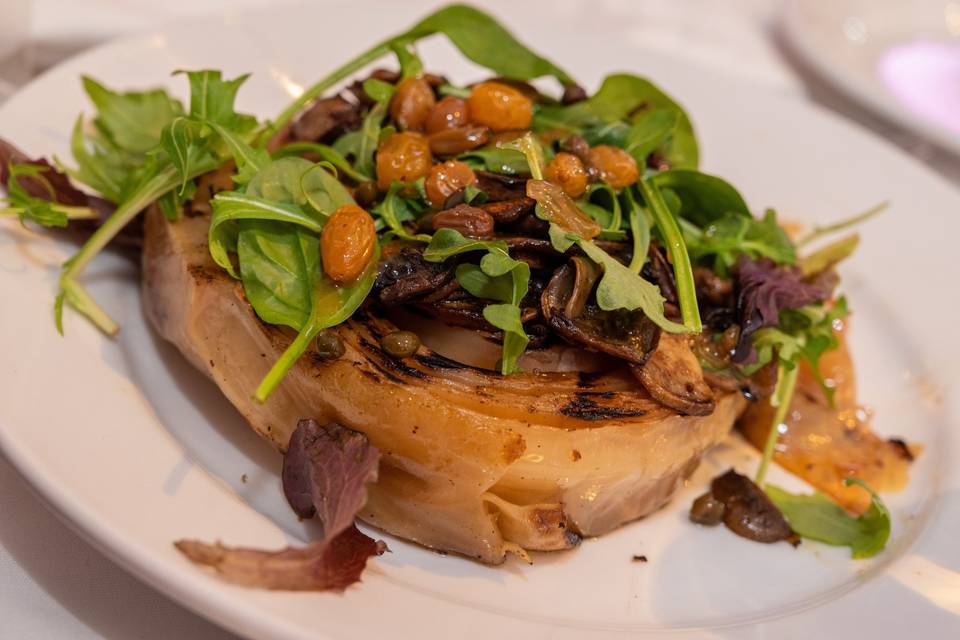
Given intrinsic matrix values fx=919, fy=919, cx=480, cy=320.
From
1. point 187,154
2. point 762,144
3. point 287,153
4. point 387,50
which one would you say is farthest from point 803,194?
point 187,154

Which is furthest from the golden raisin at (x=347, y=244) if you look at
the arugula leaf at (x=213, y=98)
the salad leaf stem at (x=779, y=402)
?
the salad leaf stem at (x=779, y=402)

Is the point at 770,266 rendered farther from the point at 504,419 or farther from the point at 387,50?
the point at 387,50

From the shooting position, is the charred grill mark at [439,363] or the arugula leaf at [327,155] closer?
the charred grill mark at [439,363]

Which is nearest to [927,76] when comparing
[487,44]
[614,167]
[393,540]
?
[487,44]

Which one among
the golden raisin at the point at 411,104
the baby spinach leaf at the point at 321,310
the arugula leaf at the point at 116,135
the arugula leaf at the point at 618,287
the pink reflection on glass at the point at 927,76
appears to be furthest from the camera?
the pink reflection on glass at the point at 927,76

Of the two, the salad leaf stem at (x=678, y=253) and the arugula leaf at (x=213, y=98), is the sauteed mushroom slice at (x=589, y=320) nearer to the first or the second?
the salad leaf stem at (x=678, y=253)

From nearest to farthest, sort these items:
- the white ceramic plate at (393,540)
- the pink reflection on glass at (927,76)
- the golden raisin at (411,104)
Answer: the white ceramic plate at (393,540), the golden raisin at (411,104), the pink reflection on glass at (927,76)

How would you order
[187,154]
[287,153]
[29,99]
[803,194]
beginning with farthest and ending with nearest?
[803,194], [29,99], [287,153], [187,154]
